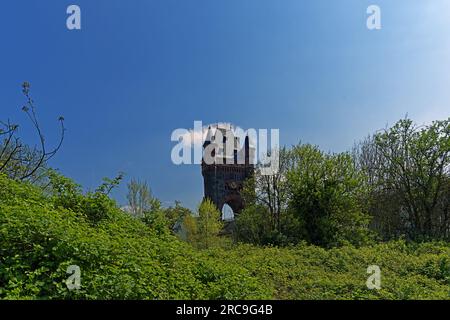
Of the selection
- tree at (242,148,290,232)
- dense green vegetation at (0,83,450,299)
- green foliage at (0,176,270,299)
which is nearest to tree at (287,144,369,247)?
dense green vegetation at (0,83,450,299)

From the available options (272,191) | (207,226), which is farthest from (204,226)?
(272,191)

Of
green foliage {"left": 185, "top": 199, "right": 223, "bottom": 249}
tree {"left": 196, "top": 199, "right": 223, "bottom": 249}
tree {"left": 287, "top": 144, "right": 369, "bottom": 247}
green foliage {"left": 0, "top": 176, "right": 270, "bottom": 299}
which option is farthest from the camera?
green foliage {"left": 185, "top": 199, "right": 223, "bottom": 249}

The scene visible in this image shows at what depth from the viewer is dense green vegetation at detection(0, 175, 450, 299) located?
436 centimetres

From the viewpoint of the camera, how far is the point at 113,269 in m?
4.67

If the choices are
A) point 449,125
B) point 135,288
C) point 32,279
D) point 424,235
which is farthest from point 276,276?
point 449,125

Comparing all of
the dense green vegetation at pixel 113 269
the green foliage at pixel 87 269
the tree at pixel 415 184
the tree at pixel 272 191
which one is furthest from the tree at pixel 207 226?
the green foliage at pixel 87 269

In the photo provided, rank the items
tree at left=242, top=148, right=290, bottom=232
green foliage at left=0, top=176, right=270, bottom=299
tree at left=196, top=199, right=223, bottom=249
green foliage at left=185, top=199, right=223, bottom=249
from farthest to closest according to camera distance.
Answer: green foliage at left=185, top=199, right=223, bottom=249
tree at left=196, top=199, right=223, bottom=249
tree at left=242, top=148, right=290, bottom=232
green foliage at left=0, top=176, right=270, bottom=299

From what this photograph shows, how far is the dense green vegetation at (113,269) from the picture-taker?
172 inches

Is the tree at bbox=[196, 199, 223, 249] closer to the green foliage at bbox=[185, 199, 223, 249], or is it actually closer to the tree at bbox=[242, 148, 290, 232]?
the green foliage at bbox=[185, 199, 223, 249]

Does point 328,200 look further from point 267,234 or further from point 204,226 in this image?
point 204,226

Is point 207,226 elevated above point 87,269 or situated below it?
above

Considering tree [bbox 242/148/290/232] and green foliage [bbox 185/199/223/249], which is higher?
tree [bbox 242/148/290/232]

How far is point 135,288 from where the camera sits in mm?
4406

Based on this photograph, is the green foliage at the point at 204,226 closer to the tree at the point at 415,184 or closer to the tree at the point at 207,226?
the tree at the point at 207,226
